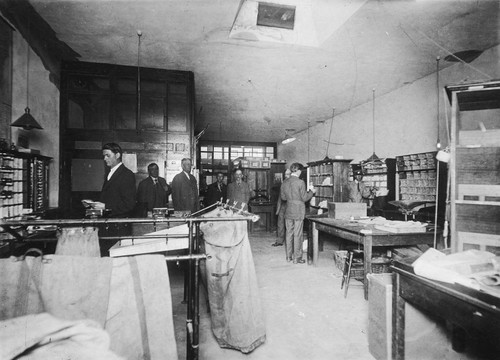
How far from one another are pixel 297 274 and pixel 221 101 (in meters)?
6.41

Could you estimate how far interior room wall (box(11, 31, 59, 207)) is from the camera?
4.98m

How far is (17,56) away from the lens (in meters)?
4.99

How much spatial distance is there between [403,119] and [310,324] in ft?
21.2

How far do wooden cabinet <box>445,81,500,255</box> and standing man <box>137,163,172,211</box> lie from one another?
521 centimetres

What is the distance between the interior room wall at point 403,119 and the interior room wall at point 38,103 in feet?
27.5

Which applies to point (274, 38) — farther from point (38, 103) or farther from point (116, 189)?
point (38, 103)

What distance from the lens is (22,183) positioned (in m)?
4.73

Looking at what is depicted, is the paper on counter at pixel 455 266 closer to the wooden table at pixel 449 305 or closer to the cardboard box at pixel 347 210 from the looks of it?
the wooden table at pixel 449 305

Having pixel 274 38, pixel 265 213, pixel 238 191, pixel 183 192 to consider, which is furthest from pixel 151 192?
pixel 265 213

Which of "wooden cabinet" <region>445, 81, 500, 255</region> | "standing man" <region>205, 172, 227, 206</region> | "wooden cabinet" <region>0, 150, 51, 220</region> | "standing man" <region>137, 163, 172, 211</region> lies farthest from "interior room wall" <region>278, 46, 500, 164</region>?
"wooden cabinet" <region>0, 150, 51, 220</region>

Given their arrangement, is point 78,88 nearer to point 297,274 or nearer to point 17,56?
point 17,56

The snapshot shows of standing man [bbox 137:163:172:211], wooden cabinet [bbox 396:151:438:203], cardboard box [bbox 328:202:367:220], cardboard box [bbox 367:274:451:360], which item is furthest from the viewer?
wooden cabinet [bbox 396:151:438:203]

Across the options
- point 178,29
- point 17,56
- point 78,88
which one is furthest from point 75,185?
point 178,29

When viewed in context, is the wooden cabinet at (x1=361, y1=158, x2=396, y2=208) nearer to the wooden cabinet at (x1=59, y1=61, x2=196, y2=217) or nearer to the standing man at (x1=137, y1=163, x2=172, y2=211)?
the wooden cabinet at (x1=59, y1=61, x2=196, y2=217)
